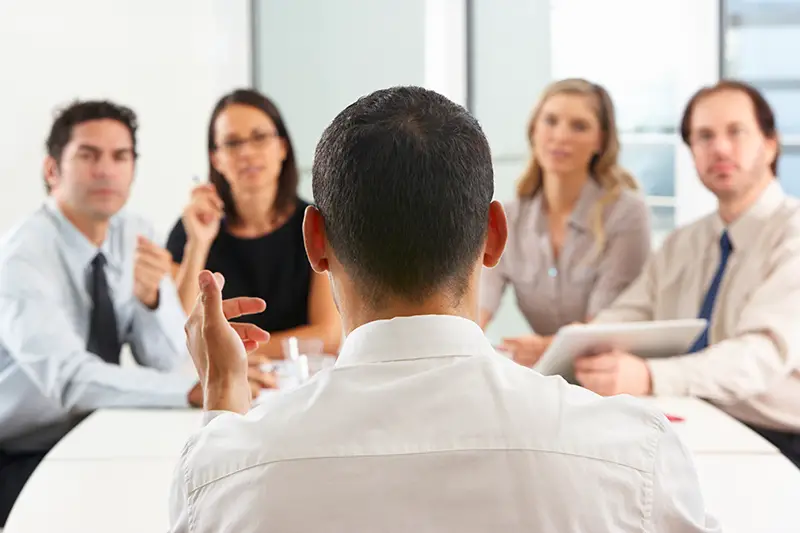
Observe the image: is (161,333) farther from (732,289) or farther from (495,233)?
(495,233)

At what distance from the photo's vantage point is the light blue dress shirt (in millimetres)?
2213

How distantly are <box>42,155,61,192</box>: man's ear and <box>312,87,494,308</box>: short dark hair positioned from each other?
188 centimetres

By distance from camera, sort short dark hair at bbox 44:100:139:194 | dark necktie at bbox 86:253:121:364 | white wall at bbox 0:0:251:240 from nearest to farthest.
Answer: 1. dark necktie at bbox 86:253:121:364
2. short dark hair at bbox 44:100:139:194
3. white wall at bbox 0:0:251:240

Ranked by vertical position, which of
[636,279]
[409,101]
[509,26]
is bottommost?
[636,279]

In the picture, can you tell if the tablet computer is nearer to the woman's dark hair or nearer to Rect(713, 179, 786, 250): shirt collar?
Rect(713, 179, 786, 250): shirt collar

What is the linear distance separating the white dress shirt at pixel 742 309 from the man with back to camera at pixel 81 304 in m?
1.06

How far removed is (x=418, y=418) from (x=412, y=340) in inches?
3.7

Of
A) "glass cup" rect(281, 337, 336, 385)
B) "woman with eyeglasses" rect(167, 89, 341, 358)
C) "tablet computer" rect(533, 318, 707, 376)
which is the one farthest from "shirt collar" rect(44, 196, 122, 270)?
"tablet computer" rect(533, 318, 707, 376)

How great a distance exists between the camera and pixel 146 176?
436cm

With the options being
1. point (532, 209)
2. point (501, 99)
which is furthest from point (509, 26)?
point (532, 209)

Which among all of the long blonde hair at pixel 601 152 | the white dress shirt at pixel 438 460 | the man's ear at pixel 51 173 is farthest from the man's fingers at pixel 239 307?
the long blonde hair at pixel 601 152

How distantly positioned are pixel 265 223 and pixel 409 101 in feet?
7.08

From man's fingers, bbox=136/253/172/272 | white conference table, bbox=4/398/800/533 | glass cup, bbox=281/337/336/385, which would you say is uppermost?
man's fingers, bbox=136/253/172/272

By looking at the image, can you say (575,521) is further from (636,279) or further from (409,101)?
(636,279)
